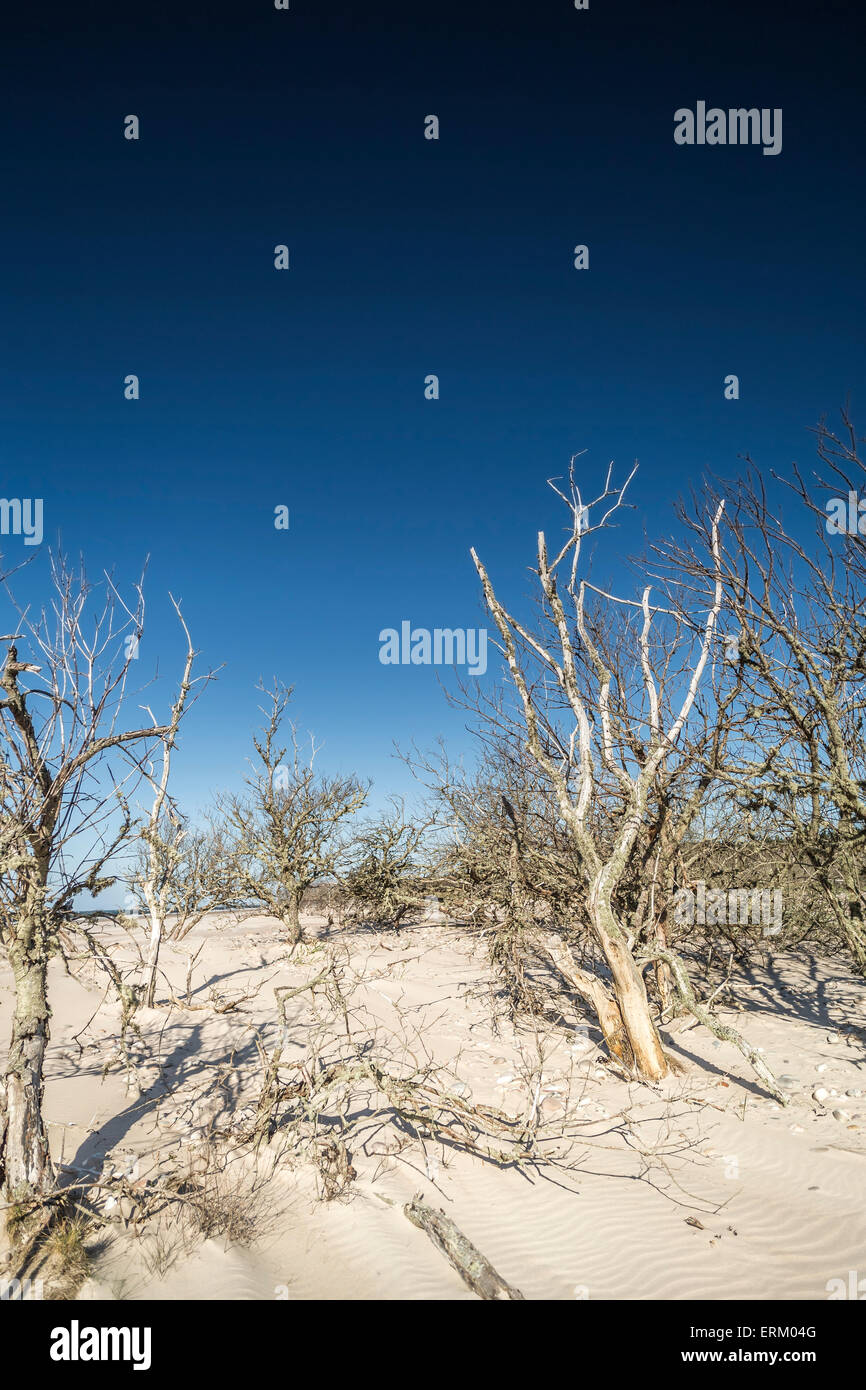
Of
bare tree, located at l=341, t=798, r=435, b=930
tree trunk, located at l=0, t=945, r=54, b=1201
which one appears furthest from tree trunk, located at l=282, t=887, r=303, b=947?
tree trunk, located at l=0, t=945, r=54, b=1201

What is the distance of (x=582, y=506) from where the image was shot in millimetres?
8125

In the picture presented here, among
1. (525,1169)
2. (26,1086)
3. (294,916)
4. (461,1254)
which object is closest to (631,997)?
(525,1169)

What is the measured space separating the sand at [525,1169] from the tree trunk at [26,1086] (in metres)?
0.34

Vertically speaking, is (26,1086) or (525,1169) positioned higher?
(26,1086)

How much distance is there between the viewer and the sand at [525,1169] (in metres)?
4.02

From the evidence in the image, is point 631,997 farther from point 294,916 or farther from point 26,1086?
point 294,916

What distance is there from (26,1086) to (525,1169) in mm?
3886

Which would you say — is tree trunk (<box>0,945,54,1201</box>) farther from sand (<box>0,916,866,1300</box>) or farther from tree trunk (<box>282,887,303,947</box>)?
tree trunk (<box>282,887,303,947</box>)

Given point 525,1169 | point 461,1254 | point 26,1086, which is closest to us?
point 461,1254

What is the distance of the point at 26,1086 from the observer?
4.13m

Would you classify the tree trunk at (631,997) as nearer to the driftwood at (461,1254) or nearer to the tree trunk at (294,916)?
the driftwood at (461,1254)

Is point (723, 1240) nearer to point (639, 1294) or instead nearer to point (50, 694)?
point (639, 1294)
